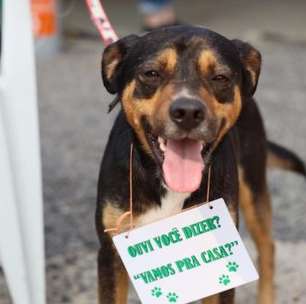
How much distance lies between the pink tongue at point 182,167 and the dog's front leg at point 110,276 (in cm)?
40

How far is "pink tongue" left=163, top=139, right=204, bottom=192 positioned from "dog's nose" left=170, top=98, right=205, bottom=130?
12 cm

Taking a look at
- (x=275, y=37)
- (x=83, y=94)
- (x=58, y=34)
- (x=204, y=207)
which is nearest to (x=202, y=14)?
(x=275, y=37)

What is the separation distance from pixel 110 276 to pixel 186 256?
1.03ft

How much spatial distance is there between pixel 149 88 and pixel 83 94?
12.5 ft

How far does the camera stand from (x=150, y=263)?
8.25 ft

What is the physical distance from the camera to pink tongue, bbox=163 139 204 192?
2348 millimetres

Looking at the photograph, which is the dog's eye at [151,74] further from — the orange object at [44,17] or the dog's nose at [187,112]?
the orange object at [44,17]

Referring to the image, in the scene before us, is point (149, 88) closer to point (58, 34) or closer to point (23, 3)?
point (23, 3)

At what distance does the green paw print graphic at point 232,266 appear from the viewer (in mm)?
2531

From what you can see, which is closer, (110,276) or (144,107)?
(144,107)

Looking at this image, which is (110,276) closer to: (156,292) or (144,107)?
(156,292)

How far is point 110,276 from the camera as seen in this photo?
269 centimetres

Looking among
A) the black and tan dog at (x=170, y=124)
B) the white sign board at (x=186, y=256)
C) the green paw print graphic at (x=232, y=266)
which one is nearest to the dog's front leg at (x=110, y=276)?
the black and tan dog at (x=170, y=124)

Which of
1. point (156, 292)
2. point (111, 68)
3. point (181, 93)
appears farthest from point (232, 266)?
point (111, 68)
